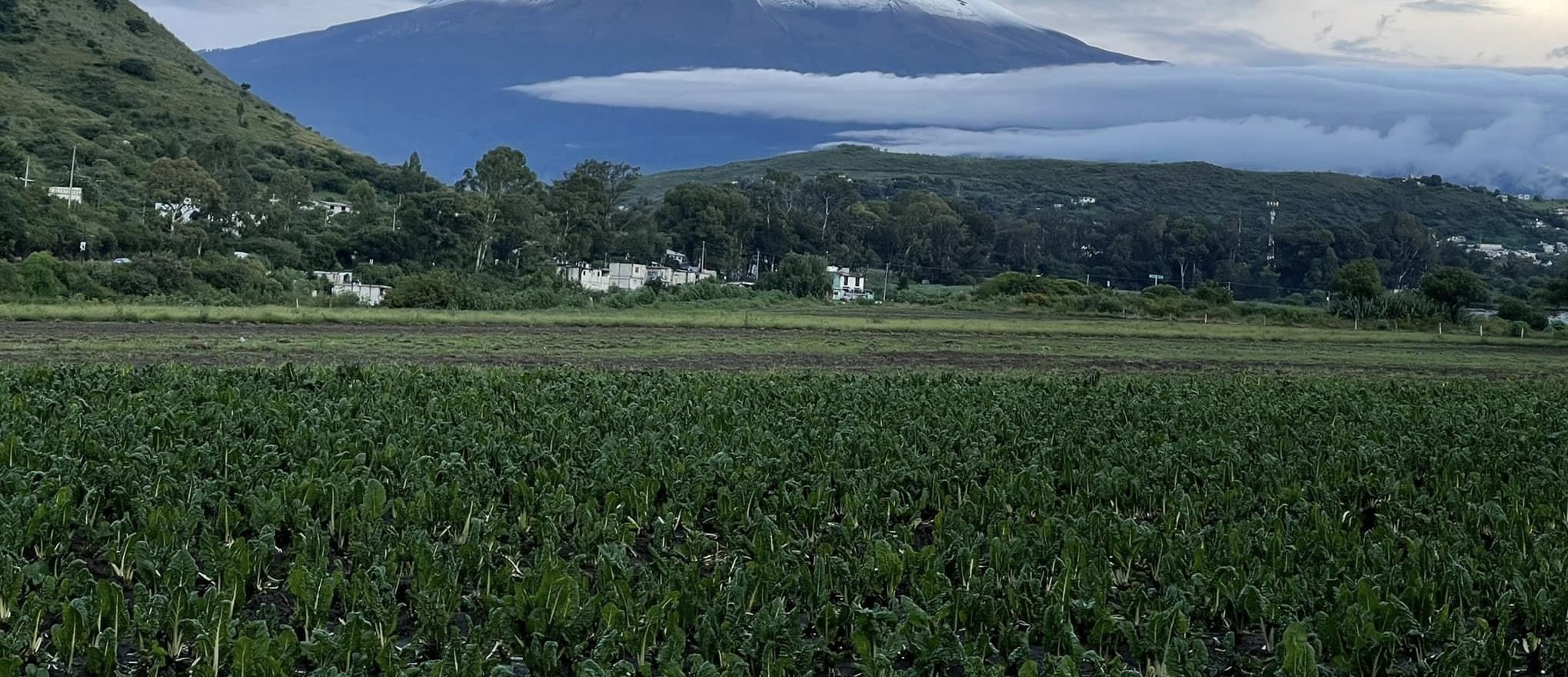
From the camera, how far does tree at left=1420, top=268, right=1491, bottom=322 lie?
70.2 metres

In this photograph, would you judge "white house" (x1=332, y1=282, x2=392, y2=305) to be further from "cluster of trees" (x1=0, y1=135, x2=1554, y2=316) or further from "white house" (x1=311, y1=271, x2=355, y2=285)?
"cluster of trees" (x1=0, y1=135, x2=1554, y2=316)

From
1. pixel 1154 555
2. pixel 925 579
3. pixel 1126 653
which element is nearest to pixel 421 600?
pixel 925 579

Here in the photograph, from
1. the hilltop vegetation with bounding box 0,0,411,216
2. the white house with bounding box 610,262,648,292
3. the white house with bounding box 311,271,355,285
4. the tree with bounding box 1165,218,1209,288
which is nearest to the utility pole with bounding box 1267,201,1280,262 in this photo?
the tree with bounding box 1165,218,1209,288

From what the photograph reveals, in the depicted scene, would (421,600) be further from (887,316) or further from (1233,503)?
(887,316)

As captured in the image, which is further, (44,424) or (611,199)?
(611,199)

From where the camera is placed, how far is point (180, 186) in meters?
72.8

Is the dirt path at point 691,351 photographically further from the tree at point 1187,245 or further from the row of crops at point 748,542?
the tree at point 1187,245

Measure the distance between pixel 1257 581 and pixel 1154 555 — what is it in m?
0.99

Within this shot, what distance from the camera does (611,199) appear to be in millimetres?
95438

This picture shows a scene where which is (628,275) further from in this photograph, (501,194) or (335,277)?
(335,277)

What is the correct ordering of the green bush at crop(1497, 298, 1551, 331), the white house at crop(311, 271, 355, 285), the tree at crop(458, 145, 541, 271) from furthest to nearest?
the tree at crop(458, 145, 541, 271) → the green bush at crop(1497, 298, 1551, 331) → the white house at crop(311, 271, 355, 285)

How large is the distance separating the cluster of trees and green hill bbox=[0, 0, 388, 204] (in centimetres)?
173

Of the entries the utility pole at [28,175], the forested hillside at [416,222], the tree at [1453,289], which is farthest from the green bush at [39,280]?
the tree at [1453,289]

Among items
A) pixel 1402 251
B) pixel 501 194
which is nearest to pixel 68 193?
pixel 501 194
